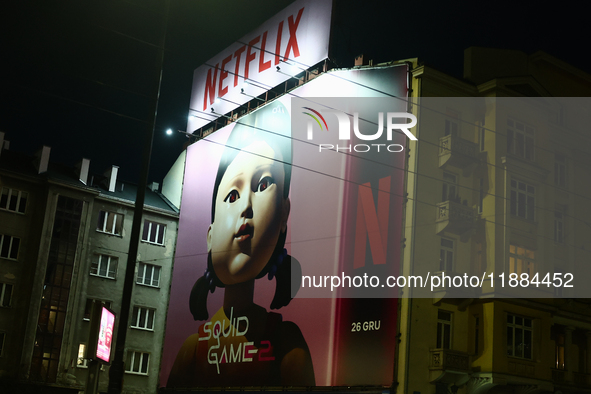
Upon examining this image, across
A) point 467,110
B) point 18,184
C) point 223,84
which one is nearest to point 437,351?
point 467,110

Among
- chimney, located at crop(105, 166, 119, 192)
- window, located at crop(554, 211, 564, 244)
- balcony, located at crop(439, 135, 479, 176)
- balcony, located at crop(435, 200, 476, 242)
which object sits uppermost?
chimney, located at crop(105, 166, 119, 192)

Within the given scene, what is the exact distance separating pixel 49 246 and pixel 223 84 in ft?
49.9

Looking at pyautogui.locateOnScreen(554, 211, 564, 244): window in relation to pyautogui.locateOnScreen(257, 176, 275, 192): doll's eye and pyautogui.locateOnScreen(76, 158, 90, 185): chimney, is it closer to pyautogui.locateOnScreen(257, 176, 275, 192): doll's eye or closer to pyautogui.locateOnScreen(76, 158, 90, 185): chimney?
pyautogui.locateOnScreen(257, 176, 275, 192): doll's eye

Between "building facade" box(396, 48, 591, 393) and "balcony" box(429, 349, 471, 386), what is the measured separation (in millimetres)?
41

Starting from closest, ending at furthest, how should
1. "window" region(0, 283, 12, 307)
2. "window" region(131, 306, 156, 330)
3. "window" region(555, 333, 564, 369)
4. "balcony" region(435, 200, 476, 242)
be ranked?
"balcony" region(435, 200, 476, 242) → "window" region(555, 333, 564, 369) → "window" region(0, 283, 12, 307) → "window" region(131, 306, 156, 330)

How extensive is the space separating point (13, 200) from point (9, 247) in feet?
9.88

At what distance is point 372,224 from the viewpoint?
30.0 meters

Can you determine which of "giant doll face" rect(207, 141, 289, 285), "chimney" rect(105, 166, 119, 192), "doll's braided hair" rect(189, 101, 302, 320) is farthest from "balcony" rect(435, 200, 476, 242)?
"chimney" rect(105, 166, 119, 192)

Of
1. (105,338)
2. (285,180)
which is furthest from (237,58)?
(105,338)

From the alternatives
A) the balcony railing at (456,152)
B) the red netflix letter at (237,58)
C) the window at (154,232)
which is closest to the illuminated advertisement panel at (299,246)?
the balcony railing at (456,152)

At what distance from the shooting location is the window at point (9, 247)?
135 feet

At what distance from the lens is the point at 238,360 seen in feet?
115

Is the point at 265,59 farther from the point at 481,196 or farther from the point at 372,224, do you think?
the point at 481,196

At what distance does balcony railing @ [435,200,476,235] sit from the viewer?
1150 inches
